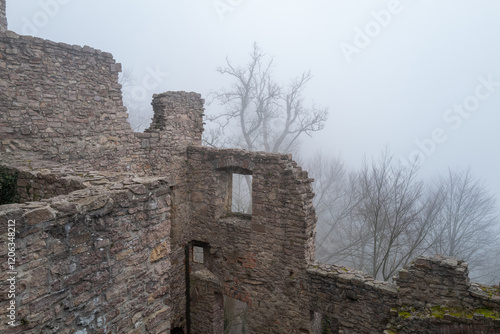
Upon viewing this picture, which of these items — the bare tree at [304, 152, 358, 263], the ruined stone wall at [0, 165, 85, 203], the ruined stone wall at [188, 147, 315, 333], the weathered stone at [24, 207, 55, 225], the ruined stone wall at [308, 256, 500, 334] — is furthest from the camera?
the bare tree at [304, 152, 358, 263]

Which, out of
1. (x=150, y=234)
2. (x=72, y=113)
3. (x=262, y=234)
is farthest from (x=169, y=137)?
(x=150, y=234)

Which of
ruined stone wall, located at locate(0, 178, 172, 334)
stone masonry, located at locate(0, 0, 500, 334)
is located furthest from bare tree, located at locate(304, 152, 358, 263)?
ruined stone wall, located at locate(0, 178, 172, 334)

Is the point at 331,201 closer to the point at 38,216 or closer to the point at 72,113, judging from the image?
the point at 72,113

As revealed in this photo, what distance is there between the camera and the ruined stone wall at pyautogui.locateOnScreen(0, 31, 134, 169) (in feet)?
17.5

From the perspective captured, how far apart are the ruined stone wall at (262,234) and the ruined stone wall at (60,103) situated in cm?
242

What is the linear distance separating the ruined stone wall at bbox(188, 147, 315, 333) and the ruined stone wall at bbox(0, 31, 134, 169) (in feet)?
7.95

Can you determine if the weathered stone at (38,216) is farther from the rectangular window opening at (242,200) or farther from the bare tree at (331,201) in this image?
the bare tree at (331,201)

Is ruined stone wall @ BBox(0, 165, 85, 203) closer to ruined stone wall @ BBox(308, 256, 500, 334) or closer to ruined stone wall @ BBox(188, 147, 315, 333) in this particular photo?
ruined stone wall @ BBox(188, 147, 315, 333)

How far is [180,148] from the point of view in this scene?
27.7ft

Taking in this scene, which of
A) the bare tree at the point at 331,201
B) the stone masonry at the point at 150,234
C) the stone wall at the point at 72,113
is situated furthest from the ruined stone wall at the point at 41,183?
the bare tree at the point at 331,201

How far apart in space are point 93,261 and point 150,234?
2.25 ft

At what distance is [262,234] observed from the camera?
7.49 metres

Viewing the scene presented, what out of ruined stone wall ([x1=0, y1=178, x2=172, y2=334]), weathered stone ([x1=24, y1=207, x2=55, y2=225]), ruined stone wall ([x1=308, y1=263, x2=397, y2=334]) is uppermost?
weathered stone ([x1=24, y1=207, x2=55, y2=225])

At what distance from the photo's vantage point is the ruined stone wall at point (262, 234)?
7055mm
